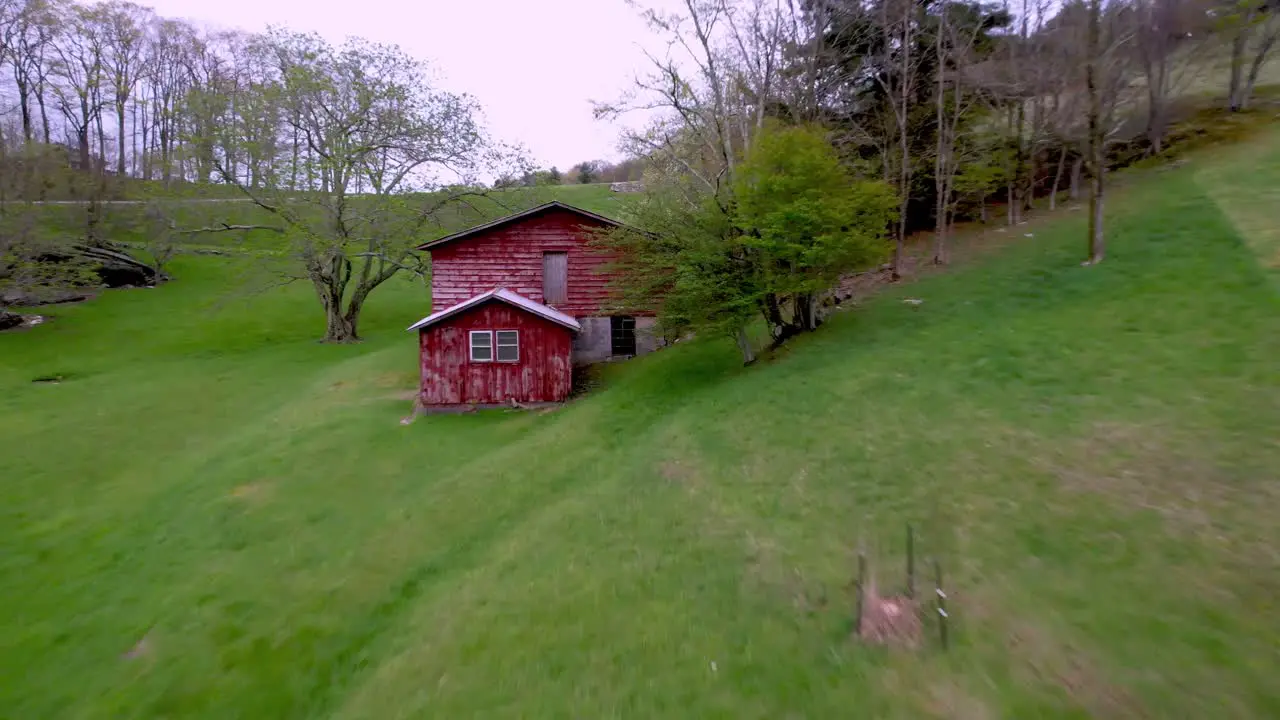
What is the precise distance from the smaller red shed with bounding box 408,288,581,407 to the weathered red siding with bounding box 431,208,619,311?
428 cm

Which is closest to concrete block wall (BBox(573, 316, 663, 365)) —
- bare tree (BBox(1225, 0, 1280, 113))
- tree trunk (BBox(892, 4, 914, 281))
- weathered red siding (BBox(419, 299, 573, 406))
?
weathered red siding (BBox(419, 299, 573, 406))

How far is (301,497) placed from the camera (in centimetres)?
1533

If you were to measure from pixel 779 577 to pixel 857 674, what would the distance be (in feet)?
7.62

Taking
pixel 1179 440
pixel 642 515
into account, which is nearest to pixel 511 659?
pixel 642 515

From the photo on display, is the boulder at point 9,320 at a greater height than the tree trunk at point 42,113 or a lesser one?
lesser

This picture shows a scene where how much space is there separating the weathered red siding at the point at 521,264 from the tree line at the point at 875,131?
2.22m

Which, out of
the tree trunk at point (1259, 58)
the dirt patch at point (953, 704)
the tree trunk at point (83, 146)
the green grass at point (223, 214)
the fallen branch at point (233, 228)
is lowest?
the dirt patch at point (953, 704)

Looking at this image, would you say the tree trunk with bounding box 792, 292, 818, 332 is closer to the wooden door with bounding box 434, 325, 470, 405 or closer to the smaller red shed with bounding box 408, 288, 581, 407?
the smaller red shed with bounding box 408, 288, 581, 407

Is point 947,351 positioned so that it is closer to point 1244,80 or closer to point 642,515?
point 642,515

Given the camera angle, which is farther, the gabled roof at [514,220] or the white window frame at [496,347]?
the gabled roof at [514,220]

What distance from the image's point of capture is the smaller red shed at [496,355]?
21.9 metres

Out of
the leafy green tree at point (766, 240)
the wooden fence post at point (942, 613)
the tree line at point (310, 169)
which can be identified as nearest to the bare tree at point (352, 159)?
the tree line at point (310, 169)

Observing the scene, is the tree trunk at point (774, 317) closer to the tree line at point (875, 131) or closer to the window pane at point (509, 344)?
the tree line at point (875, 131)

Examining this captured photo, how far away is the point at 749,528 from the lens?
1090 centimetres
